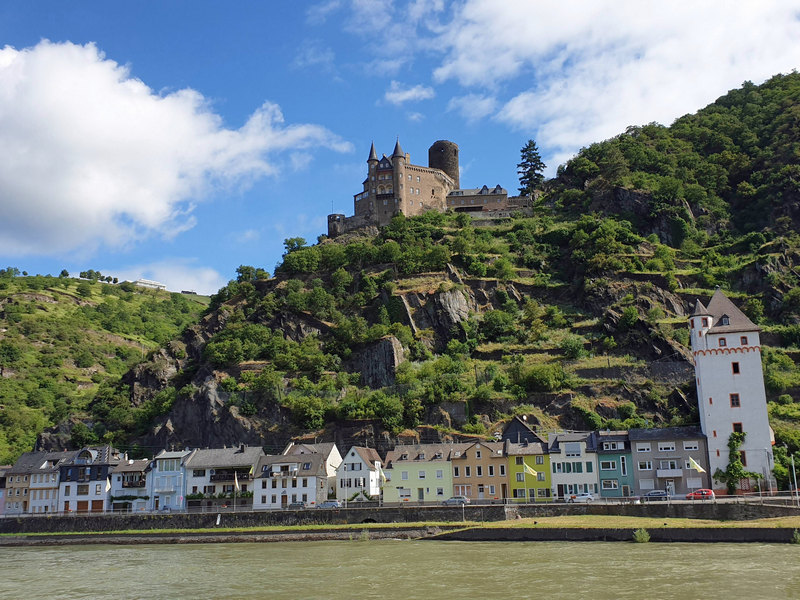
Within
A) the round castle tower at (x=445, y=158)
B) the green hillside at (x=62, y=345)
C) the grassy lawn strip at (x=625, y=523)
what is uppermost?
the round castle tower at (x=445, y=158)

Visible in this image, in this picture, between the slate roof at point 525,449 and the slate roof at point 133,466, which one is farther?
the slate roof at point 133,466

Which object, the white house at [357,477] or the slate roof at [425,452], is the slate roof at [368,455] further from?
the slate roof at [425,452]

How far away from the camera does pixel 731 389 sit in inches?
2452

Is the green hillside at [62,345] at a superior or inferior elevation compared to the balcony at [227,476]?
superior

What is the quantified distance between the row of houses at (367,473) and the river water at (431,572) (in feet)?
53.0

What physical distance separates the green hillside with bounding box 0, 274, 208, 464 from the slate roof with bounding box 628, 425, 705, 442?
5246cm

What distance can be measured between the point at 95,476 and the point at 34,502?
8.32 meters

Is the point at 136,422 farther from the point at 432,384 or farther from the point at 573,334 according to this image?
the point at 573,334

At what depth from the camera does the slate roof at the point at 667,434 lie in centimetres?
6228

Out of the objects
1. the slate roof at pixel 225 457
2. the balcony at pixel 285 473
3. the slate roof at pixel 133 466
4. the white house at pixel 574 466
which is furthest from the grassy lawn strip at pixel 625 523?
the slate roof at pixel 133 466

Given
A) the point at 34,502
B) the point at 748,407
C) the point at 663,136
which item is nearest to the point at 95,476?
the point at 34,502

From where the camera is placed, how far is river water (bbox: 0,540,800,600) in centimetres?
3300

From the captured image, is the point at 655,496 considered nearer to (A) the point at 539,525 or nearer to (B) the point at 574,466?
(B) the point at 574,466

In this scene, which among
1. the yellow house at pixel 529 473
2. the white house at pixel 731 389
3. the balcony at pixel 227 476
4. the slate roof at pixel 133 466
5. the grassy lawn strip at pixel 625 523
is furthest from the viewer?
the slate roof at pixel 133 466
